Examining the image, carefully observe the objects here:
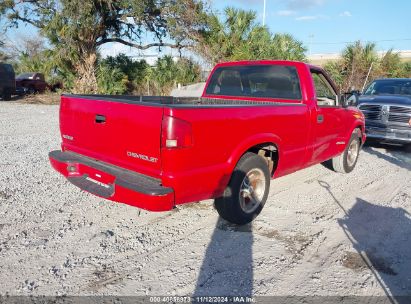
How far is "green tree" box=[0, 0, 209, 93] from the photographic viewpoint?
16780 mm

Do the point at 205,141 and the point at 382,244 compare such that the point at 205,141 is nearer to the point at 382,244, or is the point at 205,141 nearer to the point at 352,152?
the point at 382,244

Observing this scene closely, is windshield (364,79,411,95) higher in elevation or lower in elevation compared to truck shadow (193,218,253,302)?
higher

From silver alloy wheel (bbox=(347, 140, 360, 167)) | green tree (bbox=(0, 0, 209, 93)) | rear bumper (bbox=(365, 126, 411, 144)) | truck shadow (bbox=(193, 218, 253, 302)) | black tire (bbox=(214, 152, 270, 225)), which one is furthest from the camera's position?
green tree (bbox=(0, 0, 209, 93))

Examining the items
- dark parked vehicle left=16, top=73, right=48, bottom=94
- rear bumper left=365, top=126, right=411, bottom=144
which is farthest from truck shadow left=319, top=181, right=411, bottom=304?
dark parked vehicle left=16, top=73, right=48, bottom=94

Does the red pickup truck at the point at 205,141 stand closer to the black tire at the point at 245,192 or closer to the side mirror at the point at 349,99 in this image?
the black tire at the point at 245,192

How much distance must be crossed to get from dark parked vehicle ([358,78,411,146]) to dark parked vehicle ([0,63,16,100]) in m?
16.4

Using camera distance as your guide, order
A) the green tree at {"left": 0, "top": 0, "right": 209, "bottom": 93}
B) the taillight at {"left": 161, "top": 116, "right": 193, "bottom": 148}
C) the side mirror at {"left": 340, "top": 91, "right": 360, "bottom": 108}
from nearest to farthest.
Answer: the taillight at {"left": 161, "top": 116, "right": 193, "bottom": 148}
the side mirror at {"left": 340, "top": 91, "right": 360, "bottom": 108}
the green tree at {"left": 0, "top": 0, "right": 209, "bottom": 93}

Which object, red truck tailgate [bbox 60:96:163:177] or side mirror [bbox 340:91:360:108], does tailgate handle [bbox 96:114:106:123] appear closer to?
red truck tailgate [bbox 60:96:163:177]

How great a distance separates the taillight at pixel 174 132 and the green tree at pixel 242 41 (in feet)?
49.0

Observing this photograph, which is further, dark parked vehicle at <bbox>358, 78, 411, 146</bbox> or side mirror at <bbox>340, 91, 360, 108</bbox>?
dark parked vehicle at <bbox>358, 78, 411, 146</bbox>

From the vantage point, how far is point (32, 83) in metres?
21.2

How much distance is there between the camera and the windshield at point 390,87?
31.2 ft

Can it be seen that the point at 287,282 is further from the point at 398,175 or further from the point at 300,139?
the point at 398,175

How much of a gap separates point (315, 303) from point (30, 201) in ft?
11.9
